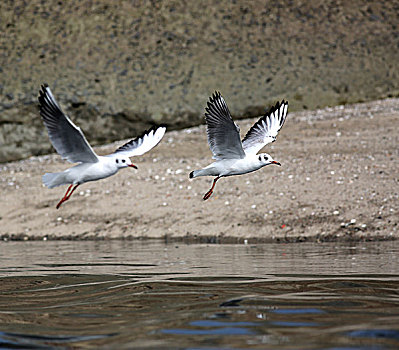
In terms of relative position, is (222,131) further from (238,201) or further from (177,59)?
(177,59)

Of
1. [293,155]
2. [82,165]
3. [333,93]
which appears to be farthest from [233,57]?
[82,165]

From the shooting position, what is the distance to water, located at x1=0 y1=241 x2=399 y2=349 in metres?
5.15

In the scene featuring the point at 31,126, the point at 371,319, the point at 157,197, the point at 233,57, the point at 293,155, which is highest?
the point at 233,57

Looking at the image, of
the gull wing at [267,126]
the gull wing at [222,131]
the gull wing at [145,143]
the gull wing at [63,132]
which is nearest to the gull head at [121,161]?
the gull wing at [63,132]

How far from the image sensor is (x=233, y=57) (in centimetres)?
3462

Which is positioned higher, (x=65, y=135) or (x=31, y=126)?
(x=31, y=126)

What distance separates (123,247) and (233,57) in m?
22.1

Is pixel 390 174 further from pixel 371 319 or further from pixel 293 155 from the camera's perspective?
pixel 371 319

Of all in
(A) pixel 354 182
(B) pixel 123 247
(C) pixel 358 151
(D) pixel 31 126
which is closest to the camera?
(B) pixel 123 247

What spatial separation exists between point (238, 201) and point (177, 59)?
63.0 feet

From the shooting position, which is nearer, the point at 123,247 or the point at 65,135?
the point at 65,135

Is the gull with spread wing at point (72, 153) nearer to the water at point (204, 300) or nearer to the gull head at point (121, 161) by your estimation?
the gull head at point (121, 161)

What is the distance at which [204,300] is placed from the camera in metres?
6.82

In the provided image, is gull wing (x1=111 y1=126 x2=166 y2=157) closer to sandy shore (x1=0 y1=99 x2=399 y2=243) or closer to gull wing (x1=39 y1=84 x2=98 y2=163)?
gull wing (x1=39 y1=84 x2=98 y2=163)
